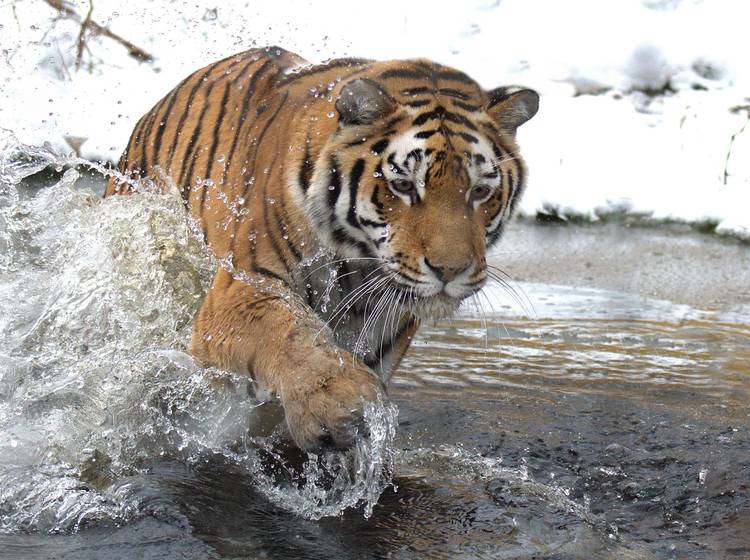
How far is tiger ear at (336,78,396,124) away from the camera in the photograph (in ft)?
6.10

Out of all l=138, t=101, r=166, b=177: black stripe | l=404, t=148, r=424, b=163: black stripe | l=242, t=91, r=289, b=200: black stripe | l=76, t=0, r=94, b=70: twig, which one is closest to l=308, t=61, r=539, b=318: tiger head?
l=404, t=148, r=424, b=163: black stripe

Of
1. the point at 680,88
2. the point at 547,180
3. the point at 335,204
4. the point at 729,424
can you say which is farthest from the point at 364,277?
the point at 680,88

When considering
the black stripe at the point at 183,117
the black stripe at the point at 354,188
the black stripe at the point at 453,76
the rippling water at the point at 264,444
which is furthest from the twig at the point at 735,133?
the black stripe at the point at 354,188

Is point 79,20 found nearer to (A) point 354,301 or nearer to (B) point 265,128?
Result: (B) point 265,128

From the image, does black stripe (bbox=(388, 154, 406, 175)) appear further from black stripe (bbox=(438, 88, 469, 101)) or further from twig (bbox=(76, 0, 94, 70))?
twig (bbox=(76, 0, 94, 70))

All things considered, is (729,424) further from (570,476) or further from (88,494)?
(88,494)

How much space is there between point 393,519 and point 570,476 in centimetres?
43

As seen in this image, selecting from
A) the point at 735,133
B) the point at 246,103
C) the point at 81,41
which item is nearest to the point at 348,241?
the point at 246,103

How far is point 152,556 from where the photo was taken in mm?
1635

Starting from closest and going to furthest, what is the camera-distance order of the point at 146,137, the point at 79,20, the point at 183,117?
1. the point at 183,117
2. the point at 146,137
3. the point at 79,20

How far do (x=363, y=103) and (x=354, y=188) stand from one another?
14 centimetres

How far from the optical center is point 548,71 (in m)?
5.80

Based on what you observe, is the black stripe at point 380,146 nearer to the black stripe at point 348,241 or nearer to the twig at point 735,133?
the black stripe at point 348,241

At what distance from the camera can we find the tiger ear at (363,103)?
1858 mm
